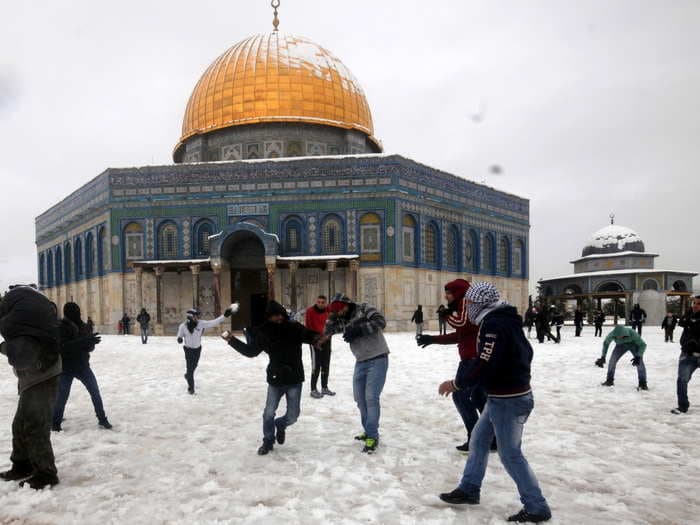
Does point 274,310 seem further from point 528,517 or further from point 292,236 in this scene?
point 292,236

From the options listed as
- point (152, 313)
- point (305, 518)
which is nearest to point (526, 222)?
point (152, 313)

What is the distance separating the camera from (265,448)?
18.3ft

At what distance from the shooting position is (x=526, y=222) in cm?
3622

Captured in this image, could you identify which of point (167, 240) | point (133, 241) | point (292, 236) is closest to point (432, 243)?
point (292, 236)

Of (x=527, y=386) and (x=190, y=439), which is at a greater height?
(x=527, y=386)

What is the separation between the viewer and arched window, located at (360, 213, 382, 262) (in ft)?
90.7

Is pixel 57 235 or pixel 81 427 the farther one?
pixel 57 235

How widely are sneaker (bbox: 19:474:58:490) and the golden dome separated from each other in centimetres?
2749

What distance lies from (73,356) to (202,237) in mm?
22464

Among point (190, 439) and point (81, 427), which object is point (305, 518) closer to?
point (190, 439)

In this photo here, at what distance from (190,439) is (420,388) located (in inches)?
174

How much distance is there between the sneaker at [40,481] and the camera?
460 centimetres

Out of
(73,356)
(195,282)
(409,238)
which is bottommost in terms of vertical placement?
(73,356)

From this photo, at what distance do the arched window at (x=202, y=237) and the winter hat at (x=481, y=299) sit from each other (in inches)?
997
